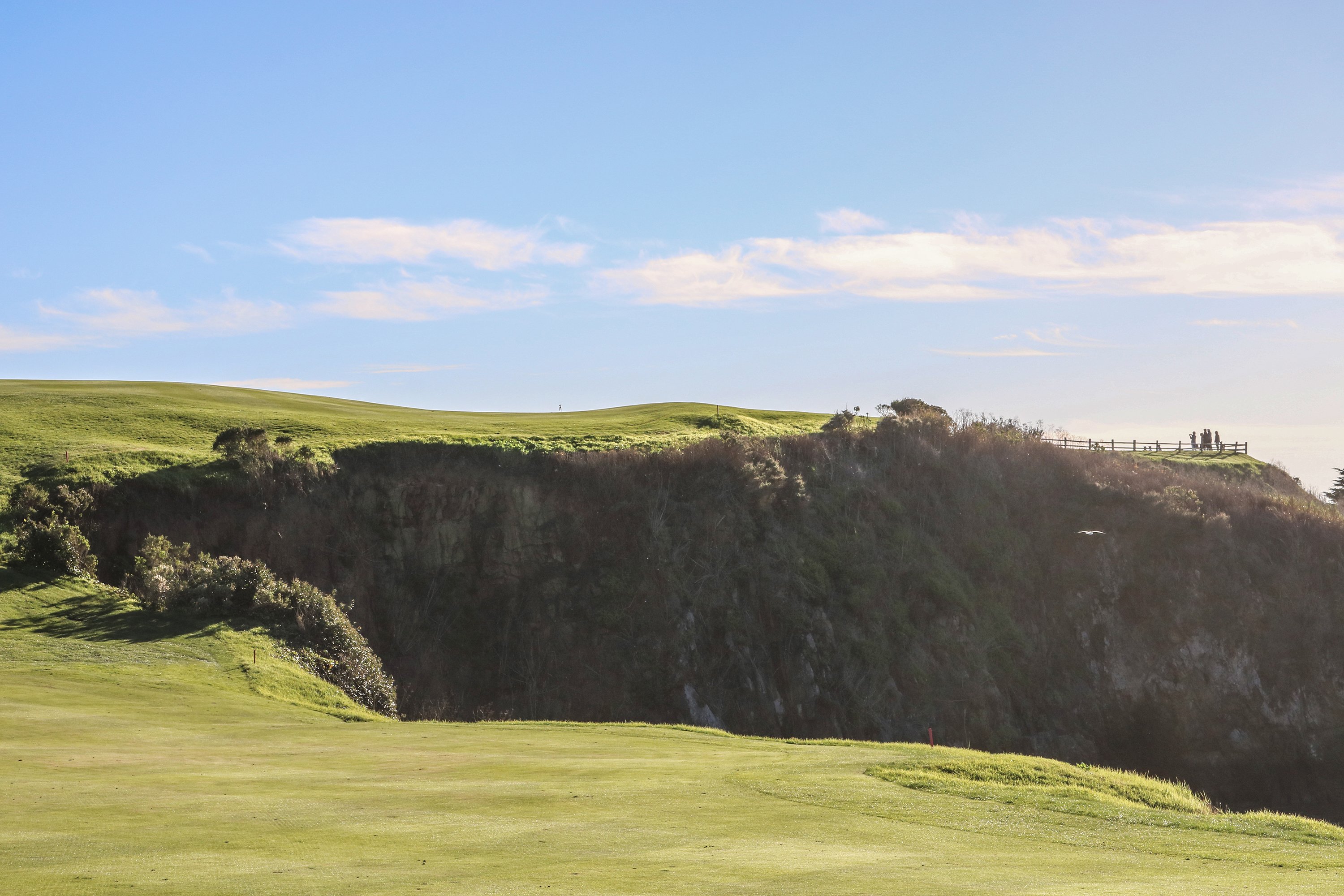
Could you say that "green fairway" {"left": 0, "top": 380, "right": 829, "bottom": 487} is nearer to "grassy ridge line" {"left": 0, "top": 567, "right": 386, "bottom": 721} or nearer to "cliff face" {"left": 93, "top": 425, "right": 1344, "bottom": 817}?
"cliff face" {"left": 93, "top": 425, "right": 1344, "bottom": 817}

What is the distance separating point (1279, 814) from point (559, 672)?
34.8 metres

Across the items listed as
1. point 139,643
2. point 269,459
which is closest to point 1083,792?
point 139,643

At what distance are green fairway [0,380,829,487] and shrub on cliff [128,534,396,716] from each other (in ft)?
37.0

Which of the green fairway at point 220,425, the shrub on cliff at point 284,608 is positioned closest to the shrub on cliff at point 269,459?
the green fairway at point 220,425

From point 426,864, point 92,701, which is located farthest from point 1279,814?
point 92,701

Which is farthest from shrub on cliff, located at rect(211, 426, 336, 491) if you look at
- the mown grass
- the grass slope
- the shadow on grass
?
the mown grass

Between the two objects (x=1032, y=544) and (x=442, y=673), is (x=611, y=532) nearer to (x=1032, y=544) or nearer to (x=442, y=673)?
(x=442, y=673)

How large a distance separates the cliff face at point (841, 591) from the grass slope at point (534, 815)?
21.8m

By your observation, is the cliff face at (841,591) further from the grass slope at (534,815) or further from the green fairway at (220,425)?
the grass slope at (534,815)

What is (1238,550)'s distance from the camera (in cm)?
6316

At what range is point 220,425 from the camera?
5497 cm

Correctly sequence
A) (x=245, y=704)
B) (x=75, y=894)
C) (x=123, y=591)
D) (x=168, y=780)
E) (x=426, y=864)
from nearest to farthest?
(x=75, y=894) → (x=426, y=864) → (x=168, y=780) → (x=245, y=704) → (x=123, y=591)

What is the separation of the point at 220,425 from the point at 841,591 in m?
32.2

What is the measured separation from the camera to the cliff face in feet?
161
